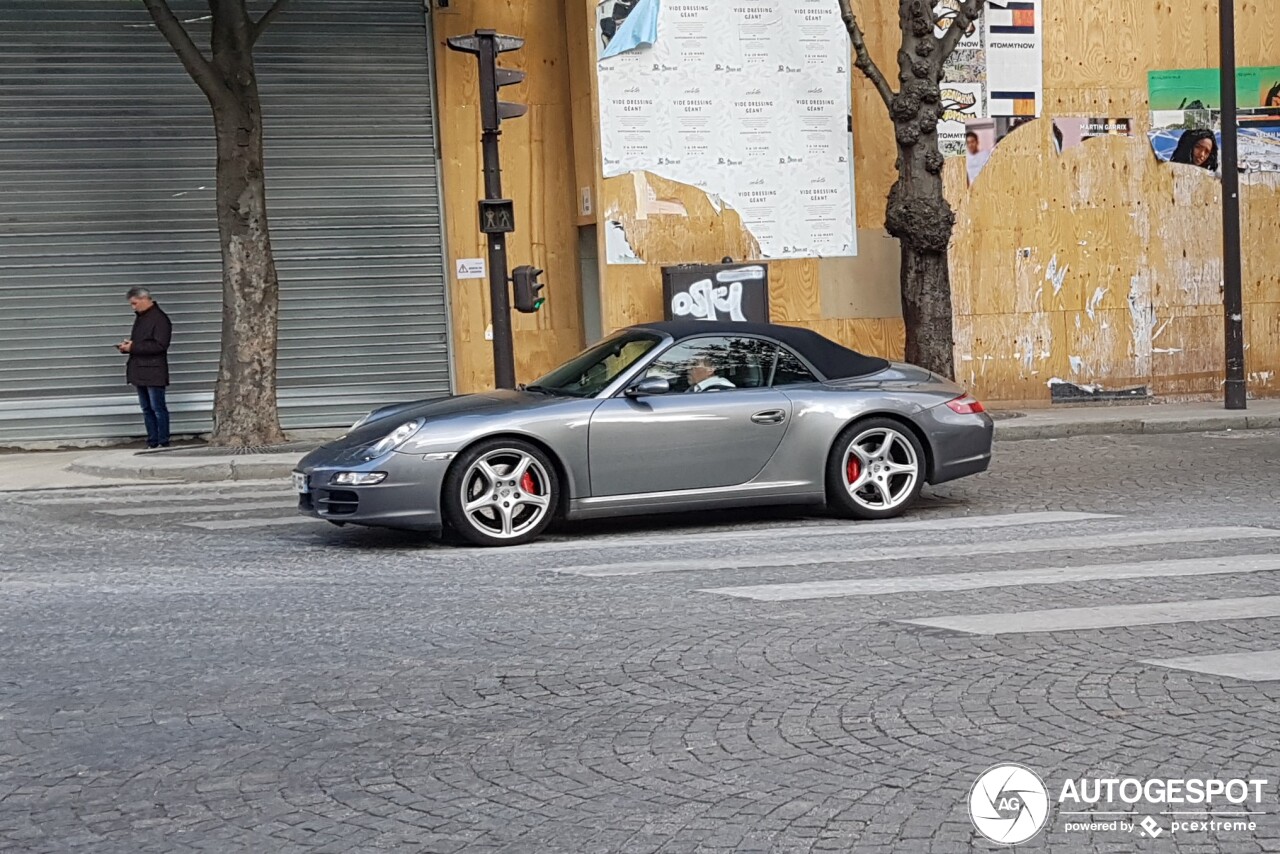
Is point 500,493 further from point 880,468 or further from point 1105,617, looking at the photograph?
point 1105,617

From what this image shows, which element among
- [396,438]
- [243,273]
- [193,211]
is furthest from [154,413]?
[396,438]

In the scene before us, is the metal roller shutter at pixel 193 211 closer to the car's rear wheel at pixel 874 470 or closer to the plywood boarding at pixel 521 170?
the plywood boarding at pixel 521 170

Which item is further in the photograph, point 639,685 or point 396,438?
point 396,438

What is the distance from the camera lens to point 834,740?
16.0ft

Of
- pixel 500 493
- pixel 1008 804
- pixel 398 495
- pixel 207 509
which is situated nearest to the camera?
pixel 1008 804

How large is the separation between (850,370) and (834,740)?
5430 mm

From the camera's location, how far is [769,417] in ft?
31.4

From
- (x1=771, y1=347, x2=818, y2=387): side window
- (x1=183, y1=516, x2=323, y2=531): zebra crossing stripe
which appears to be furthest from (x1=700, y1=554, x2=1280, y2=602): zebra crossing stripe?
(x1=183, y1=516, x2=323, y2=531): zebra crossing stripe

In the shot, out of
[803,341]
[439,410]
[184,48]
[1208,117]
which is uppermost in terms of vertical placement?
[184,48]

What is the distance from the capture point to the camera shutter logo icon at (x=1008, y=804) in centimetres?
405

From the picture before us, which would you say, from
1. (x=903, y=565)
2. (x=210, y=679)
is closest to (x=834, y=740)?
(x=210, y=679)

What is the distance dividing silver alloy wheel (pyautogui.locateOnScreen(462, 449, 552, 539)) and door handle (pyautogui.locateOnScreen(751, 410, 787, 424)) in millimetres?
1391

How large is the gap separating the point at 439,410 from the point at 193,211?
948 centimetres

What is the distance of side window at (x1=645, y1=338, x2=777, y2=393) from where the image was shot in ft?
31.4
